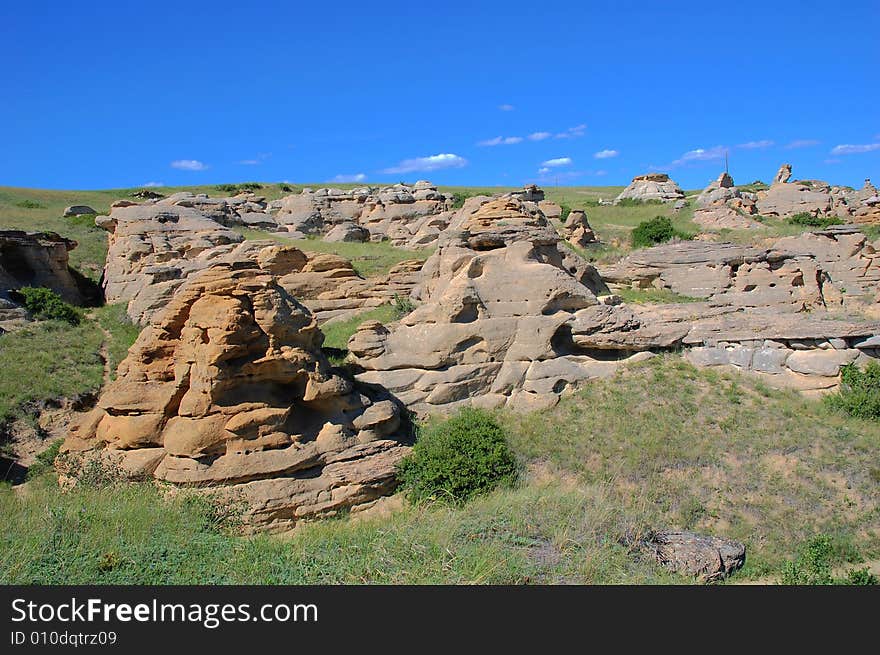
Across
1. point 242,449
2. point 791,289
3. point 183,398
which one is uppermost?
point 791,289

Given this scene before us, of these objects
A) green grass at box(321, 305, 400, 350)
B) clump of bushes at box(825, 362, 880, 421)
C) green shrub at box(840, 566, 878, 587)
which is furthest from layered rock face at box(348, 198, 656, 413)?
green shrub at box(840, 566, 878, 587)

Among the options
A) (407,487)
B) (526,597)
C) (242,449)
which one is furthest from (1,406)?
(526,597)

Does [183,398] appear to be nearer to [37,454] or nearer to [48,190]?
[37,454]

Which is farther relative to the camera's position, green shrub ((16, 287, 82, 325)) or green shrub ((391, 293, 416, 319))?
green shrub ((16, 287, 82, 325))

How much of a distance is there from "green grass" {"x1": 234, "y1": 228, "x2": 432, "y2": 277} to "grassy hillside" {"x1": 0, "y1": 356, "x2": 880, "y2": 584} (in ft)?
42.5

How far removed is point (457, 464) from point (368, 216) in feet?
107

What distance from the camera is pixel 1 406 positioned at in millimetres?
13953

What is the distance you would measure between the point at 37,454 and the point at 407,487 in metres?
8.74

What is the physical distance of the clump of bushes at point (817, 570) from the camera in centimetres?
765

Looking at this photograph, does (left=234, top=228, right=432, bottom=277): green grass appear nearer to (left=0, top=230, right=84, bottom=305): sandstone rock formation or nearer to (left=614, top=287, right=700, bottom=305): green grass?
(left=614, top=287, right=700, bottom=305): green grass

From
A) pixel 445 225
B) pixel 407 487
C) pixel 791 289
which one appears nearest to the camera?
pixel 407 487

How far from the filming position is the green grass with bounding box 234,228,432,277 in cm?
2439

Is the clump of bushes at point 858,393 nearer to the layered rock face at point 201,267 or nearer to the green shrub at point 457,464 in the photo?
the green shrub at point 457,464

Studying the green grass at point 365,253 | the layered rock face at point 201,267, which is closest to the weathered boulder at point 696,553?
the layered rock face at point 201,267
